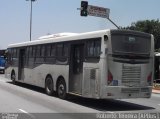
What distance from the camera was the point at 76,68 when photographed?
18.2 m

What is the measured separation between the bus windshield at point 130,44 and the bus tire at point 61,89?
401 centimetres

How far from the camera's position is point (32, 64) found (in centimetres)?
2427

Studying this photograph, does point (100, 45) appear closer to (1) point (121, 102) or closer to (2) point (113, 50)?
(2) point (113, 50)

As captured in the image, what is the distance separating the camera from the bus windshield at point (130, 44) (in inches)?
631

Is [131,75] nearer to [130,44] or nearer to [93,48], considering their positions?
[130,44]

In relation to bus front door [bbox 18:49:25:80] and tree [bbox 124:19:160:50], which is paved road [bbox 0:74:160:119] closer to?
bus front door [bbox 18:49:25:80]

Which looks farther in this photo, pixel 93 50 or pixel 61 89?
pixel 61 89

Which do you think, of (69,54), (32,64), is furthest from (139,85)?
(32,64)

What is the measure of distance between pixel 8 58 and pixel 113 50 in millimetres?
15664

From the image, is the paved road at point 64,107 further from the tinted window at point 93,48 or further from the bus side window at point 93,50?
the tinted window at point 93,48

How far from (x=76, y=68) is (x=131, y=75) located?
2.83m

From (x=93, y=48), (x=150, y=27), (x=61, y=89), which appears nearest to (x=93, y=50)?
(x=93, y=48)

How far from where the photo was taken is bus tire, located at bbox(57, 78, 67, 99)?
1908cm

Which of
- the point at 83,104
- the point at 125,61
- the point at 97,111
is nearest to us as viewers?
the point at 97,111
